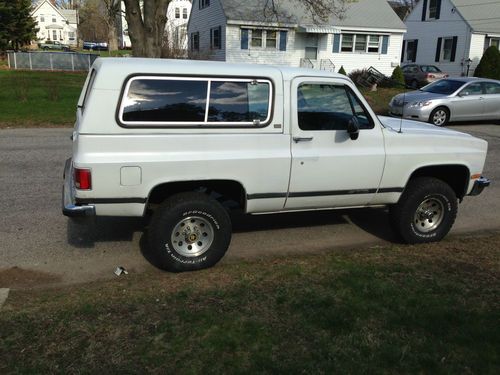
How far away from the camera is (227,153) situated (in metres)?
4.64

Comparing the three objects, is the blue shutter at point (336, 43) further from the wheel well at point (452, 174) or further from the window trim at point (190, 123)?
the window trim at point (190, 123)

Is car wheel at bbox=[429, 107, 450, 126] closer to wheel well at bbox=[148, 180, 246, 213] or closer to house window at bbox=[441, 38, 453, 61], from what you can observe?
wheel well at bbox=[148, 180, 246, 213]

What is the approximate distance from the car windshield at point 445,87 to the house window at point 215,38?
16443 mm

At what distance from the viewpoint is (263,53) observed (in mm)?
30016

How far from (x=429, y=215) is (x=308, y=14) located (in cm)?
2721

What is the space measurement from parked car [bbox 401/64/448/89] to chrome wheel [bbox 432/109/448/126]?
50.4ft

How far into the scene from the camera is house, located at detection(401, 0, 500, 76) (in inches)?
1351

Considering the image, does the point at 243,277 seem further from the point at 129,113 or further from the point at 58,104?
the point at 58,104

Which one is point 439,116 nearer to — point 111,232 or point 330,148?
point 330,148

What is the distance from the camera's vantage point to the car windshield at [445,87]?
16516 millimetres

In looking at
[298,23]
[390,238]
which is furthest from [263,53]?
[390,238]

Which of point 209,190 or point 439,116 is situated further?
point 439,116

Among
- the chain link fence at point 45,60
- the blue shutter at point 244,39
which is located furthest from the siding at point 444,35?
the chain link fence at point 45,60

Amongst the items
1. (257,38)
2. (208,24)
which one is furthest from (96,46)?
(257,38)
